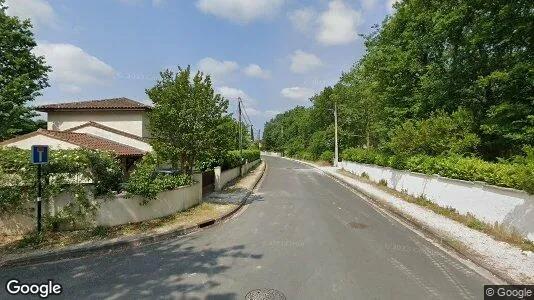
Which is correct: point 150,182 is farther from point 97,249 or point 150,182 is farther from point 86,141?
point 86,141

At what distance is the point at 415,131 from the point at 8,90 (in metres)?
29.4

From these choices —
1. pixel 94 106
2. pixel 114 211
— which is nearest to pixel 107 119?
pixel 94 106

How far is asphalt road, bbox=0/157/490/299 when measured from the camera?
5.29 meters

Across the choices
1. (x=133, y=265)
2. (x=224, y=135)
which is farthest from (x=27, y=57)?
(x=133, y=265)

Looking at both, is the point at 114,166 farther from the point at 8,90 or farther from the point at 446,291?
the point at 8,90

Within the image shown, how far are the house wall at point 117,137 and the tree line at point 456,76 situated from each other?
15.6m

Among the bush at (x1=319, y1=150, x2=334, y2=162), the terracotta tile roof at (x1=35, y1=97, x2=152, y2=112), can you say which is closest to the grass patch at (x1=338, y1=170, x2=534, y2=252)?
the terracotta tile roof at (x1=35, y1=97, x2=152, y2=112)

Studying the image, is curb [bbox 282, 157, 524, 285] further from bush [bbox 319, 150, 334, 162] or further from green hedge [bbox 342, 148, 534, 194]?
bush [bbox 319, 150, 334, 162]

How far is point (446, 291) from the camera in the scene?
5367 mm

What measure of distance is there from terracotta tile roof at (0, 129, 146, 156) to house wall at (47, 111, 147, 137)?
10.6ft

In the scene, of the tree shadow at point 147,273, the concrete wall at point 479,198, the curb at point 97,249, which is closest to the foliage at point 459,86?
the concrete wall at point 479,198

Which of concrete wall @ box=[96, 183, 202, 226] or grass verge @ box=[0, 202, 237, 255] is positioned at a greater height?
concrete wall @ box=[96, 183, 202, 226]

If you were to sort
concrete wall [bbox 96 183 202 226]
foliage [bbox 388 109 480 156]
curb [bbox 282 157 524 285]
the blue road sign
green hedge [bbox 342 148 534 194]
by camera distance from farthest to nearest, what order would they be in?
foliage [bbox 388 109 480 156], concrete wall [bbox 96 183 202 226], green hedge [bbox 342 148 534 194], the blue road sign, curb [bbox 282 157 524 285]

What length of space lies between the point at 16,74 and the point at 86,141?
16068 millimetres
